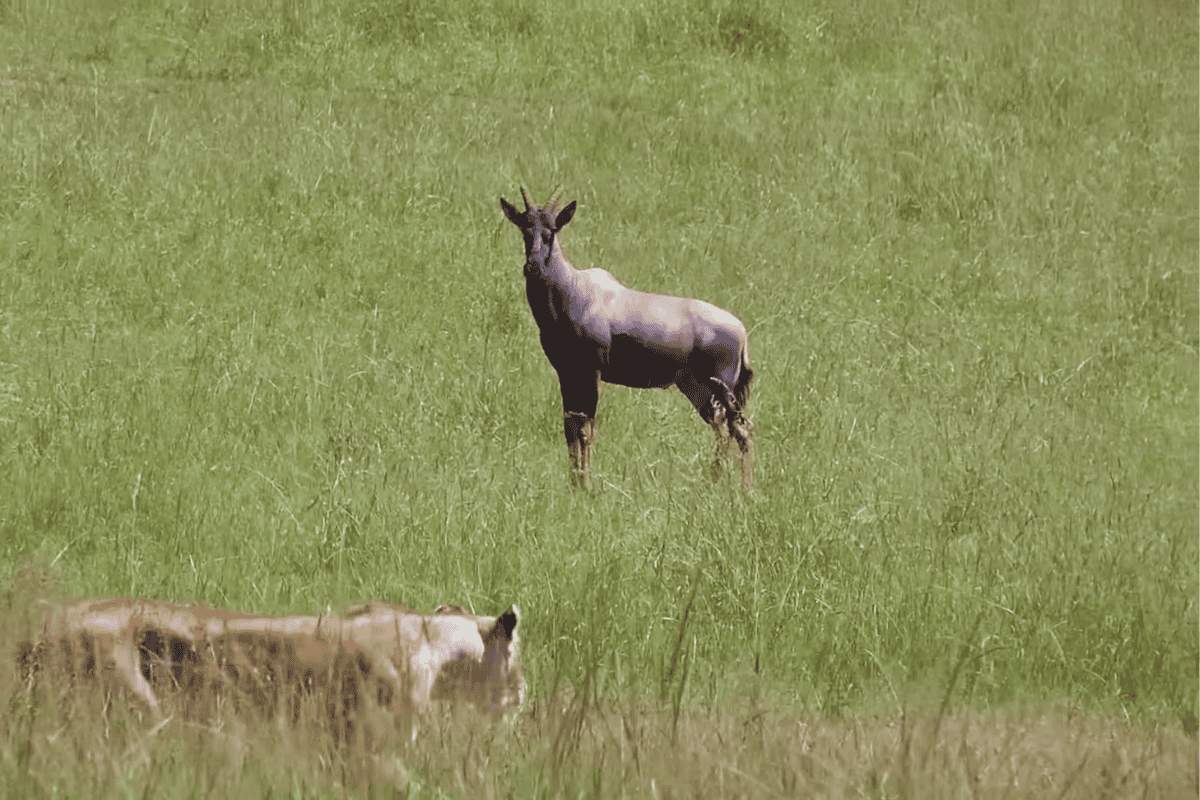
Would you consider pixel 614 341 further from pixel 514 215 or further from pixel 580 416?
pixel 514 215

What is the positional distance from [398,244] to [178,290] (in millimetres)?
1804

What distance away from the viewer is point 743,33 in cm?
1645

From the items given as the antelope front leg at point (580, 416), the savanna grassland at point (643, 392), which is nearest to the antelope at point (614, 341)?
the antelope front leg at point (580, 416)

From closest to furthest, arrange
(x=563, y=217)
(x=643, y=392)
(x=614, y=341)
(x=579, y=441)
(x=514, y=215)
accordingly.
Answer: (x=514, y=215) → (x=563, y=217) → (x=614, y=341) → (x=579, y=441) → (x=643, y=392)

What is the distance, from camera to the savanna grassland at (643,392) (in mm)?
3758

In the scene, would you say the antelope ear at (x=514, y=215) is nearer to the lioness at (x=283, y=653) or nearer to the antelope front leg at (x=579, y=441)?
the antelope front leg at (x=579, y=441)

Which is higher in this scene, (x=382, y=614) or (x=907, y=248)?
(x=907, y=248)

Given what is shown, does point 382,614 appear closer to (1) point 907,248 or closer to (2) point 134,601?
(2) point 134,601

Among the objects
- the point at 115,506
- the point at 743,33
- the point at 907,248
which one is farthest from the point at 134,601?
the point at 743,33

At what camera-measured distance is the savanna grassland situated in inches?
148

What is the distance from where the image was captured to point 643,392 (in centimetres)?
884

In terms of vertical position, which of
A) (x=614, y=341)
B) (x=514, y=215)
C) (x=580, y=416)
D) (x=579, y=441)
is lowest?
(x=579, y=441)

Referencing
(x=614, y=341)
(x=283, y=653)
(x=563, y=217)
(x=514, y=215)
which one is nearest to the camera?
(x=283, y=653)

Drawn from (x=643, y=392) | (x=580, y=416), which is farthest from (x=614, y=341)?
(x=643, y=392)
